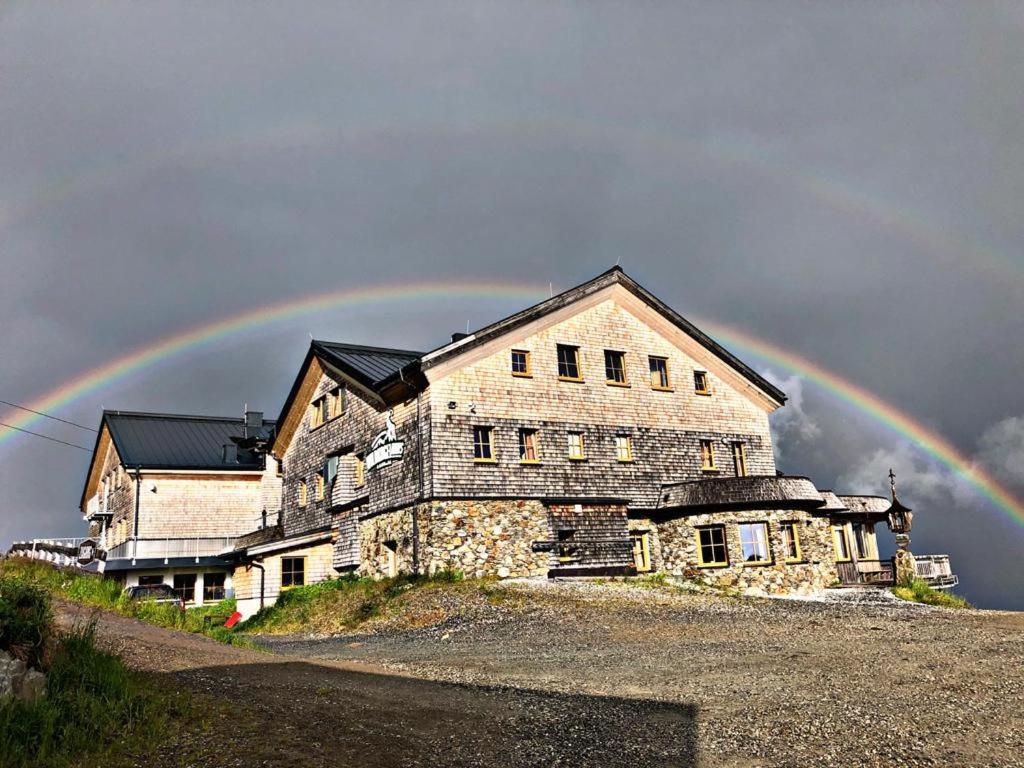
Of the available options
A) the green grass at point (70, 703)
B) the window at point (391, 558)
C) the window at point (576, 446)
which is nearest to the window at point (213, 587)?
the window at point (391, 558)

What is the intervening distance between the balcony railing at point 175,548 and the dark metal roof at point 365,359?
12.7 meters

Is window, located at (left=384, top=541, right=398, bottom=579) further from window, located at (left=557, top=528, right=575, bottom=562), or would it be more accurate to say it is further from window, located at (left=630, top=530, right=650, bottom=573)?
window, located at (left=630, top=530, right=650, bottom=573)

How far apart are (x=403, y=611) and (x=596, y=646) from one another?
8.01m

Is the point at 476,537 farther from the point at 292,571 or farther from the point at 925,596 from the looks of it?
the point at 925,596

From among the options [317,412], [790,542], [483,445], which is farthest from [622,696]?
[317,412]

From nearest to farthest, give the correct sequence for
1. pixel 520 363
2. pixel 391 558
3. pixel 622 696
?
pixel 622 696 → pixel 391 558 → pixel 520 363

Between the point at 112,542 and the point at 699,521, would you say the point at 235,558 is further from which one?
the point at 699,521

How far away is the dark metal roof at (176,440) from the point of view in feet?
133

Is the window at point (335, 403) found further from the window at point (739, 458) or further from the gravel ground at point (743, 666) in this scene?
the window at point (739, 458)

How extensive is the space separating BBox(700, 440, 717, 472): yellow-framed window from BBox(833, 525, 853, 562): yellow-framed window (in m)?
8.69

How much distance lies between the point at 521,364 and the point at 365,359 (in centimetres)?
744

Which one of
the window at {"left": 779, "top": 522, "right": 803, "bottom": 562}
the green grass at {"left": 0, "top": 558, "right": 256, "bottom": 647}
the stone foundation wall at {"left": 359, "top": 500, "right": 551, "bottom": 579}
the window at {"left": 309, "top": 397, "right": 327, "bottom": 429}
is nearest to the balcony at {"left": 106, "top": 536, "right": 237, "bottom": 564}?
the window at {"left": 309, "top": 397, "right": 327, "bottom": 429}

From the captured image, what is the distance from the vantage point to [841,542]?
119ft

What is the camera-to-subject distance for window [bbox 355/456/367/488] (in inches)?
1174
